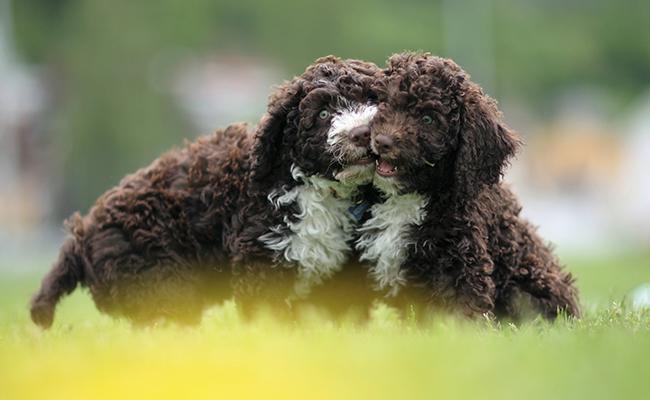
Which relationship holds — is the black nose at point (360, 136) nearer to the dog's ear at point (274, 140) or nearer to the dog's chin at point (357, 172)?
the dog's chin at point (357, 172)

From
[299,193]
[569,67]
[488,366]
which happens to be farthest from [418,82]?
[569,67]

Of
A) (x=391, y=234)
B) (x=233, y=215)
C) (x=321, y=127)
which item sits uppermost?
(x=321, y=127)

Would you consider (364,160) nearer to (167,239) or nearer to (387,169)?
(387,169)

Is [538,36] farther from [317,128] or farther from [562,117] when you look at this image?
[317,128]

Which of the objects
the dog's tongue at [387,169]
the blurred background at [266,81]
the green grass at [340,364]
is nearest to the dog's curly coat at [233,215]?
the dog's tongue at [387,169]

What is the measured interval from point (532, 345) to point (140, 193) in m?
2.91

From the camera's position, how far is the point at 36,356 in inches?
196

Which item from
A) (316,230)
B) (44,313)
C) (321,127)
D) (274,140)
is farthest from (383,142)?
(44,313)

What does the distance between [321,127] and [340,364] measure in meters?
2.10

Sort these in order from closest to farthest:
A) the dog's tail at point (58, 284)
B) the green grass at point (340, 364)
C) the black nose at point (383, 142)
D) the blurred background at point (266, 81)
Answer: the green grass at point (340, 364) → the black nose at point (383, 142) → the dog's tail at point (58, 284) → the blurred background at point (266, 81)

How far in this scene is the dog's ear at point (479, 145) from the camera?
6.16 m

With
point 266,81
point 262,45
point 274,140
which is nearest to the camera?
point 274,140

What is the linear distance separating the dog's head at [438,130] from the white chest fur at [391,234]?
0.33 ft

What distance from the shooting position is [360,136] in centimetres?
605
